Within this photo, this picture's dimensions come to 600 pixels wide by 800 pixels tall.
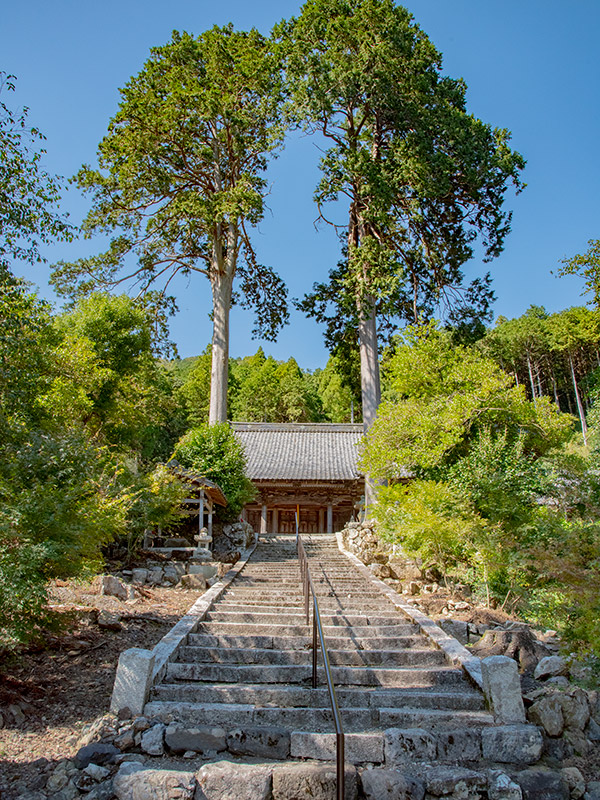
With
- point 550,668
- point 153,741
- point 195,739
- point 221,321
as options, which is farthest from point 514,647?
point 221,321

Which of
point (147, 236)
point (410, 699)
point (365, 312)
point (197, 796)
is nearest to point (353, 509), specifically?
point (365, 312)

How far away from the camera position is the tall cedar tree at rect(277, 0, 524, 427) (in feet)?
48.4

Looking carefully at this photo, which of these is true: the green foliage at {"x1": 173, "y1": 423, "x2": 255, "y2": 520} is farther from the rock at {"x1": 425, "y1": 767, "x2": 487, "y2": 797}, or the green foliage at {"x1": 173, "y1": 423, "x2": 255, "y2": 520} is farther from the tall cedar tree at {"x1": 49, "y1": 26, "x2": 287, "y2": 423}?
the rock at {"x1": 425, "y1": 767, "x2": 487, "y2": 797}

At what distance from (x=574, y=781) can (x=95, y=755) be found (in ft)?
12.4

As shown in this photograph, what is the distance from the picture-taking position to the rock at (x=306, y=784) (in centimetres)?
398

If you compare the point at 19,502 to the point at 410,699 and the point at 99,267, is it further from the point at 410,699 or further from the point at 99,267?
the point at 99,267

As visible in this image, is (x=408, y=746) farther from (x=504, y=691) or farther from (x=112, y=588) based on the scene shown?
(x=112, y=588)

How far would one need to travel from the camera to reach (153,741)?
14.9 ft

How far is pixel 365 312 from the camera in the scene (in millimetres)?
15594

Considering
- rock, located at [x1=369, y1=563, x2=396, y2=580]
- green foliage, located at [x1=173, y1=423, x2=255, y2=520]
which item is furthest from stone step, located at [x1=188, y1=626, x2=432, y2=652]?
green foliage, located at [x1=173, y1=423, x2=255, y2=520]

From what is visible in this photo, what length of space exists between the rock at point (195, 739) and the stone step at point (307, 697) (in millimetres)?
749

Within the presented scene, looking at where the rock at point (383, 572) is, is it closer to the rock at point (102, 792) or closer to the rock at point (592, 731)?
the rock at point (592, 731)

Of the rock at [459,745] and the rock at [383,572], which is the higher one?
the rock at [383,572]

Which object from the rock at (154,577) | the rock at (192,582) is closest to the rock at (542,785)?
the rock at (192,582)
